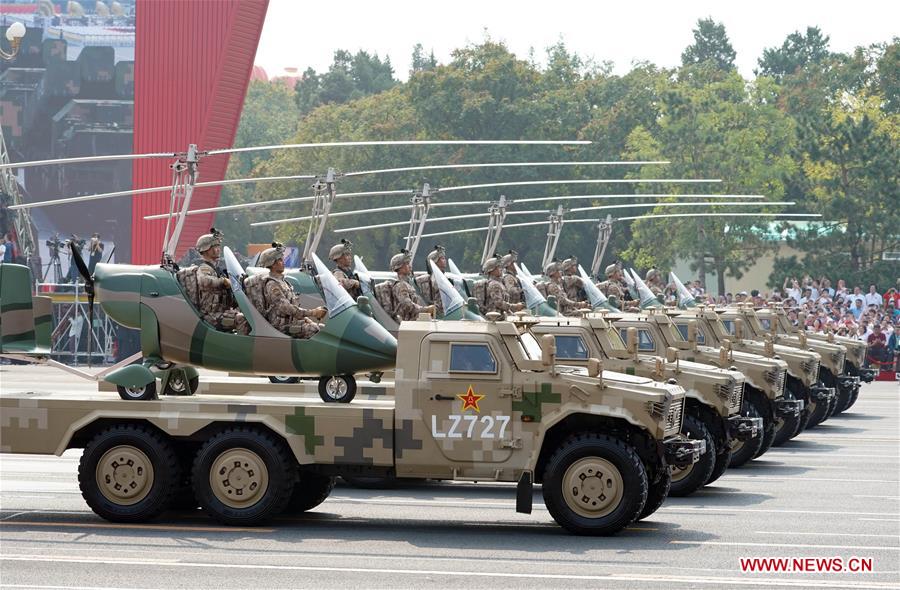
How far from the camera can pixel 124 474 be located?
14938mm

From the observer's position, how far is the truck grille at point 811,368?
2431 cm

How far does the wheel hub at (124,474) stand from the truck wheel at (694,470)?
5885mm

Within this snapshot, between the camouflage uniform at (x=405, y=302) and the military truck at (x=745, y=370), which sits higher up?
the camouflage uniform at (x=405, y=302)

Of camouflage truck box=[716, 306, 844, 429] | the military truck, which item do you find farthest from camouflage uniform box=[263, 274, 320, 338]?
camouflage truck box=[716, 306, 844, 429]

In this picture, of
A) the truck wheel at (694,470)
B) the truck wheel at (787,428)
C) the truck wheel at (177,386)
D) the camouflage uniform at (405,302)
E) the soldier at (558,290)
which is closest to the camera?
the truck wheel at (177,386)

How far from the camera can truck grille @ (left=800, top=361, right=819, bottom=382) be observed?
2431cm

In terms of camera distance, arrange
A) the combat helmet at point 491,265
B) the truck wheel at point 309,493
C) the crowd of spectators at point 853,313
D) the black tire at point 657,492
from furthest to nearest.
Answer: the crowd of spectators at point 853,313 → the combat helmet at point 491,265 → the truck wheel at point 309,493 → the black tire at point 657,492

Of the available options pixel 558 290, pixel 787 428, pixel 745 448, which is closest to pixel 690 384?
pixel 745 448

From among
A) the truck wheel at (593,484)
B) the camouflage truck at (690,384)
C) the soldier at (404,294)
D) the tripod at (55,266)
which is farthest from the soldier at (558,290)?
the tripod at (55,266)

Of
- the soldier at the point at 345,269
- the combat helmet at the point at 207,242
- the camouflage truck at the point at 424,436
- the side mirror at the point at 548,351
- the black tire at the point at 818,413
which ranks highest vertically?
the combat helmet at the point at 207,242

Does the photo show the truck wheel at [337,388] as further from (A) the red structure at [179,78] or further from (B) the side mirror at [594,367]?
(A) the red structure at [179,78]

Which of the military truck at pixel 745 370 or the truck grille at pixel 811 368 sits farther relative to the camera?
the truck grille at pixel 811 368

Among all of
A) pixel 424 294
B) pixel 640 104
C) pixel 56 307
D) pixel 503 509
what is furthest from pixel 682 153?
pixel 503 509

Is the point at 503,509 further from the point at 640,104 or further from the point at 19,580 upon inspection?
the point at 640,104
